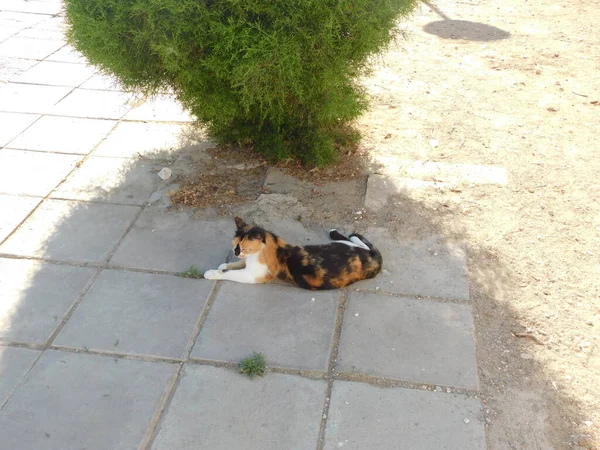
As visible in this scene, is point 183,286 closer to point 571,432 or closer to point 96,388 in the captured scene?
point 96,388

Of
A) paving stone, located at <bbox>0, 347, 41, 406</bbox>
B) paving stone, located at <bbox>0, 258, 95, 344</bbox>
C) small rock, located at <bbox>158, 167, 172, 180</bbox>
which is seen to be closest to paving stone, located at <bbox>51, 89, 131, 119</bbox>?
small rock, located at <bbox>158, 167, 172, 180</bbox>

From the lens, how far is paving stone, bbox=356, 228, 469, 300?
437cm

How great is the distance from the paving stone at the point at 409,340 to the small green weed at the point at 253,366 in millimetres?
479

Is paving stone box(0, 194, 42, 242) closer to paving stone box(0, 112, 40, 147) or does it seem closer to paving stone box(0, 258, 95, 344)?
paving stone box(0, 258, 95, 344)

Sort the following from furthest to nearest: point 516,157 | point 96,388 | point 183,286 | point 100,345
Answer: point 516,157 < point 183,286 < point 100,345 < point 96,388

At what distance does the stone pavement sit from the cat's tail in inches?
6.4

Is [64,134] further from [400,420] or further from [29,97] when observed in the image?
[400,420]

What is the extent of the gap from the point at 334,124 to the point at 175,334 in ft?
9.93

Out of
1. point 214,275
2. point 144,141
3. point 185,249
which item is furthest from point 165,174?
point 214,275

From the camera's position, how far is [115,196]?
554 cm

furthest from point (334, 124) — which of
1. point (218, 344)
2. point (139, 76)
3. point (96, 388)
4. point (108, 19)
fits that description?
point (96, 388)

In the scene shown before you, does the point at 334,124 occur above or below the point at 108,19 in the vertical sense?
below

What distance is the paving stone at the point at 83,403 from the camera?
129 inches

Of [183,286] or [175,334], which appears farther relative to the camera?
[183,286]
